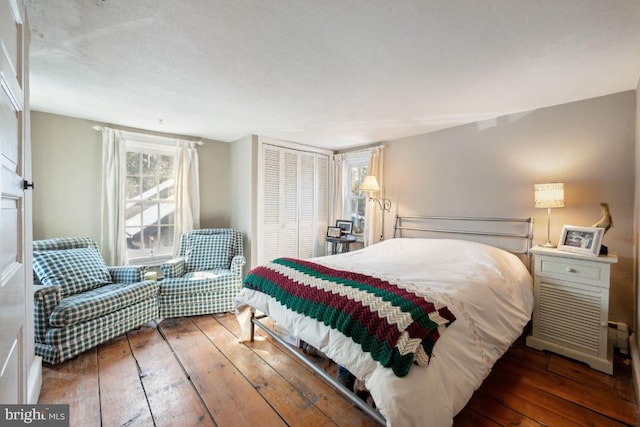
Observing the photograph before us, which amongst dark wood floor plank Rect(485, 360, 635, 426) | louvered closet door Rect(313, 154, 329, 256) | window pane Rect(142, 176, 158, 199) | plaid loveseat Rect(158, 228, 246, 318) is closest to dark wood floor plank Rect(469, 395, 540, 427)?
dark wood floor plank Rect(485, 360, 635, 426)

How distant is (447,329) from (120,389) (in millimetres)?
2209

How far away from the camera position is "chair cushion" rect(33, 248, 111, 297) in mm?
2391

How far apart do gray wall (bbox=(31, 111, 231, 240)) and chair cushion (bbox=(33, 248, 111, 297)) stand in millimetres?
668

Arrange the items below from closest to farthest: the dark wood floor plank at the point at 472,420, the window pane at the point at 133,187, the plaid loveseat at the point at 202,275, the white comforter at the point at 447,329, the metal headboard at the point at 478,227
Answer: the white comforter at the point at 447,329, the dark wood floor plank at the point at 472,420, the metal headboard at the point at 478,227, the plaid loveseat at the point at 202,275, the window pane at the point at 133,187

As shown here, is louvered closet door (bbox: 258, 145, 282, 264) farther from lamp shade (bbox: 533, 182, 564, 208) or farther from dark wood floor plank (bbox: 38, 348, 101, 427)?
lamp shade (bbox: 533, 182, 564, 208)

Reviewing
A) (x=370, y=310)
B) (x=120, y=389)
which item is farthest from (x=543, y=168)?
(x=120, y=389)

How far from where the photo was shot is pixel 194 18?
1.46 m

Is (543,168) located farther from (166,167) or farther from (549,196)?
(166,167)

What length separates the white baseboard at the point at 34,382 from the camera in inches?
63.4

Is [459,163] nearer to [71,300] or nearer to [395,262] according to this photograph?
[395,262]

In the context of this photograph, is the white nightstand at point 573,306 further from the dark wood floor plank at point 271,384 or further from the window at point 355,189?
the window at point 355,189

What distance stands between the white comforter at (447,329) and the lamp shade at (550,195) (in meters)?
0.58

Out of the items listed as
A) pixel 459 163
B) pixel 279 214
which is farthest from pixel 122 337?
pixel 459 163

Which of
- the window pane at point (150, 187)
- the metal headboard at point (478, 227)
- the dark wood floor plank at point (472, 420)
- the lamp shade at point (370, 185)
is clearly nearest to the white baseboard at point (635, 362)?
the metal headboard at point (478, 227)
